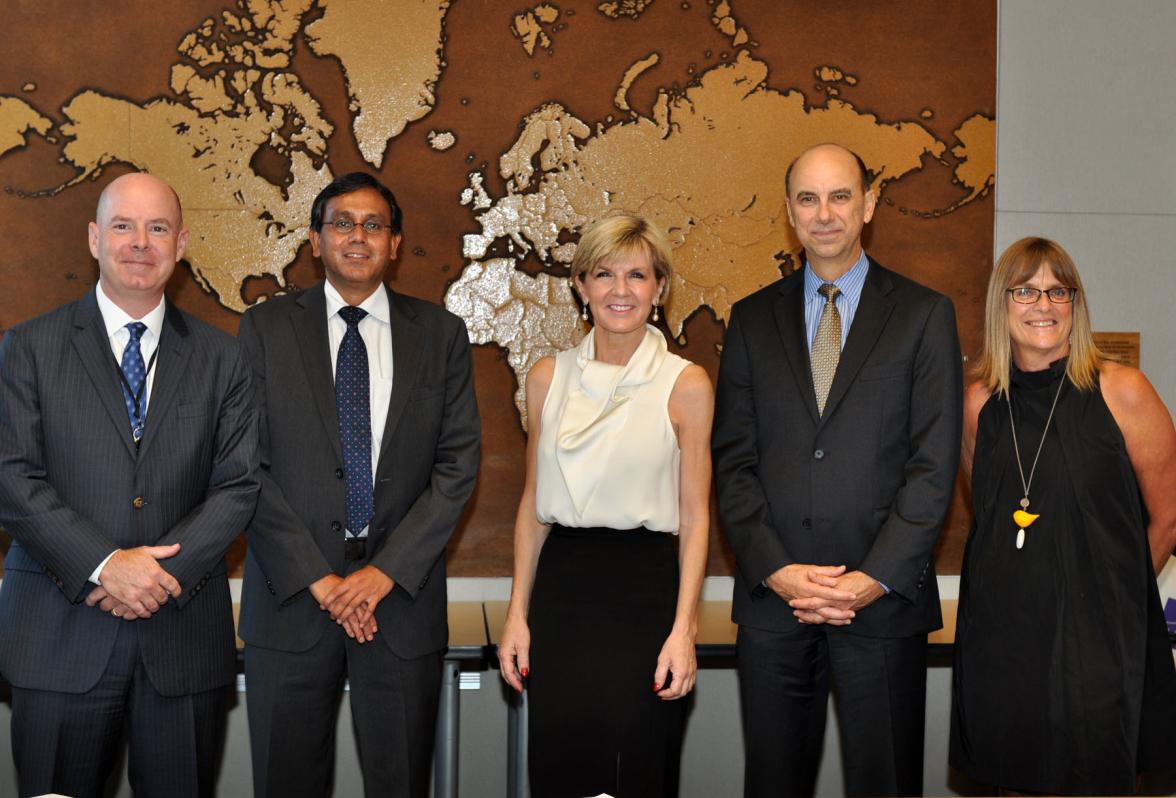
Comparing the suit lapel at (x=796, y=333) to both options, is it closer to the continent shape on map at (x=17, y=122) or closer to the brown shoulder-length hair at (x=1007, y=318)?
the brown shoulder-length hair at (x=1007, y=318)

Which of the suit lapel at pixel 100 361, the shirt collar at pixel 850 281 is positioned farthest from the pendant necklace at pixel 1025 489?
the suit lapel at pixel 100 361

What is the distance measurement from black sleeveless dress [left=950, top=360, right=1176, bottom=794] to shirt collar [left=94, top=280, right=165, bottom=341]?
6.63ft

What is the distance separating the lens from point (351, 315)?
9.36ft

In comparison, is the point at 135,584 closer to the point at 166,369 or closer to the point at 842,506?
the point at 166,369

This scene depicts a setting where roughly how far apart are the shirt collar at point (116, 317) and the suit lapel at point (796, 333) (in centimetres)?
150

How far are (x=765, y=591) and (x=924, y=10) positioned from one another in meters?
2.43

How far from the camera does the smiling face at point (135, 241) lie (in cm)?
257

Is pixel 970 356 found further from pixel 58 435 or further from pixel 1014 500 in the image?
pixel 58 435

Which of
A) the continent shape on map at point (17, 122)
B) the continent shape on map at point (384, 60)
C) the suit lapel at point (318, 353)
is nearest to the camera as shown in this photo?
the suit lapel at point (318, 353)

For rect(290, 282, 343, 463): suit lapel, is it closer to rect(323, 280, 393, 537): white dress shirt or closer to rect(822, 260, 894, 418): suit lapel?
rect(323, 280, 393, 537): white dress shirt

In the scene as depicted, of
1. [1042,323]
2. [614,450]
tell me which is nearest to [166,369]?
[614,450]

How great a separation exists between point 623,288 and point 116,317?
3.93ft

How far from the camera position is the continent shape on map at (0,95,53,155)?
3639mm

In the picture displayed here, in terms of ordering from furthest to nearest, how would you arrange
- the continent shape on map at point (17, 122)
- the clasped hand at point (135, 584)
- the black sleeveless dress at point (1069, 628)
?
the continent shape on map at point (17, 122), the black sleeveless dress at point (1069, 628), the clasped hand at point (135, 584)
